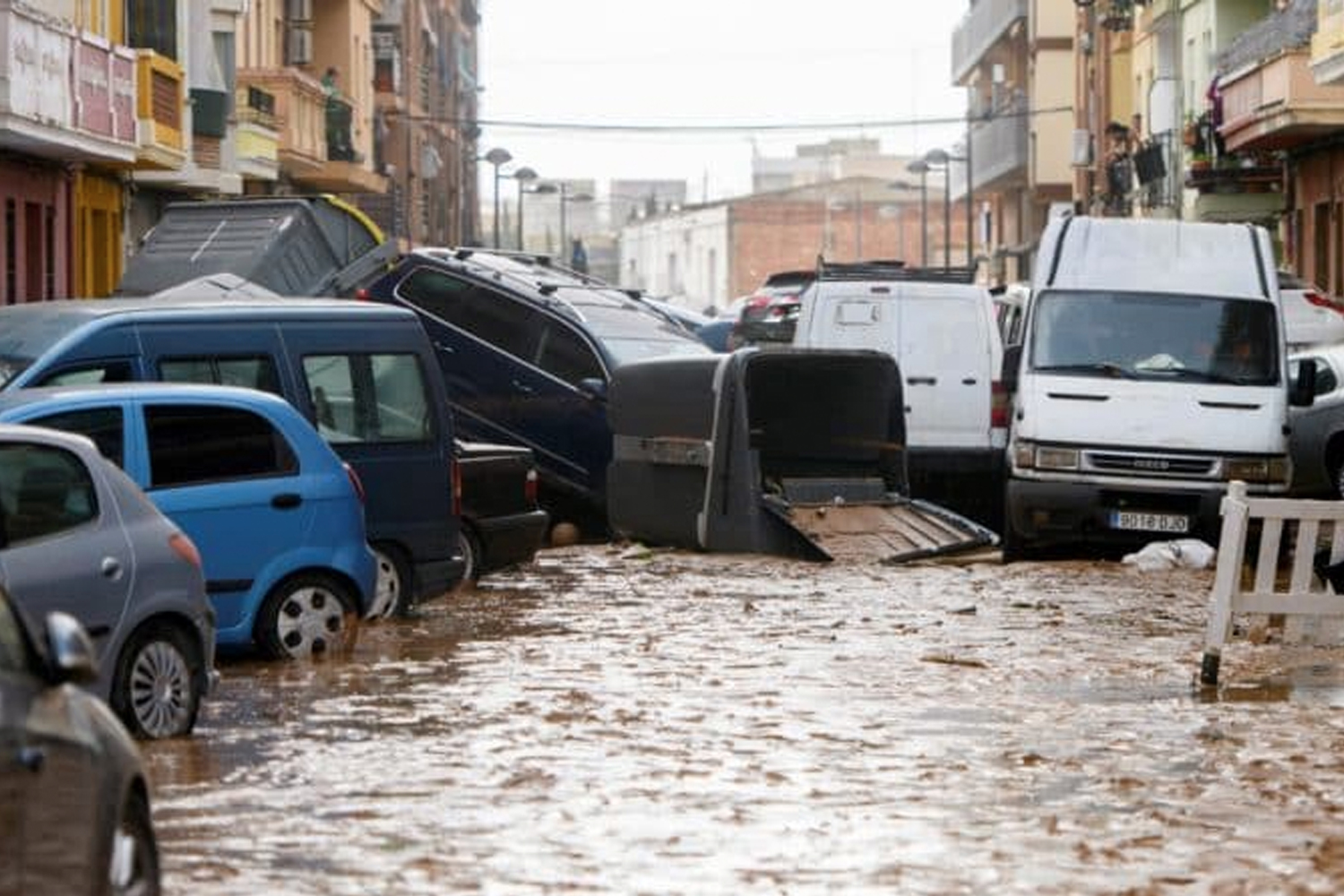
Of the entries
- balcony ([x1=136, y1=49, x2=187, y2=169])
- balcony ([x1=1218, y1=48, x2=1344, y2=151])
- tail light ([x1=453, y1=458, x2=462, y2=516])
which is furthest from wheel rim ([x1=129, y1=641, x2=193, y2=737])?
balcony ([x1=1218, y1=48, x2=1344, y2=151])

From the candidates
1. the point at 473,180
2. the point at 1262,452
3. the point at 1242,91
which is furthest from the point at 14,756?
the point at 473,180

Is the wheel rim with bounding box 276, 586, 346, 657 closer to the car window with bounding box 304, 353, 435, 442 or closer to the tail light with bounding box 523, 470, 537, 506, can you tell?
the car window with bounding box 304, 353, 435, 442

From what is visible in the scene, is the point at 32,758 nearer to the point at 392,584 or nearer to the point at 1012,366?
the point at 392,584

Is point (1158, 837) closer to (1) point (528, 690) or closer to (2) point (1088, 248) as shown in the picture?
(1) point (528, 690)

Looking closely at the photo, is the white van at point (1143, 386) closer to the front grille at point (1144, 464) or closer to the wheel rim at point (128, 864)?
the front grille at point (1144, 464)

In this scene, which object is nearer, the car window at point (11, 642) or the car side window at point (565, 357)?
the car window at point (11, 642)

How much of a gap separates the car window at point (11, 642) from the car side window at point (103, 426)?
8318 millimetres

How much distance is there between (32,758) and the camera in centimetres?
745

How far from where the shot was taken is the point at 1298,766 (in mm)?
13266

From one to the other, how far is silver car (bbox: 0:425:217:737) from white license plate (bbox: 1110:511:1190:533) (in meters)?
12.0

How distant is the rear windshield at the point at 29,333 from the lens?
18609 millimetres

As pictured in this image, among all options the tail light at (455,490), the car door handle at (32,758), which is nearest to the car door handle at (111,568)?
the car door handle at (32,758)

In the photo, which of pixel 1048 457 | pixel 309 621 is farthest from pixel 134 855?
pixel 1048 457

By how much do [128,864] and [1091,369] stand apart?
17640 mm
